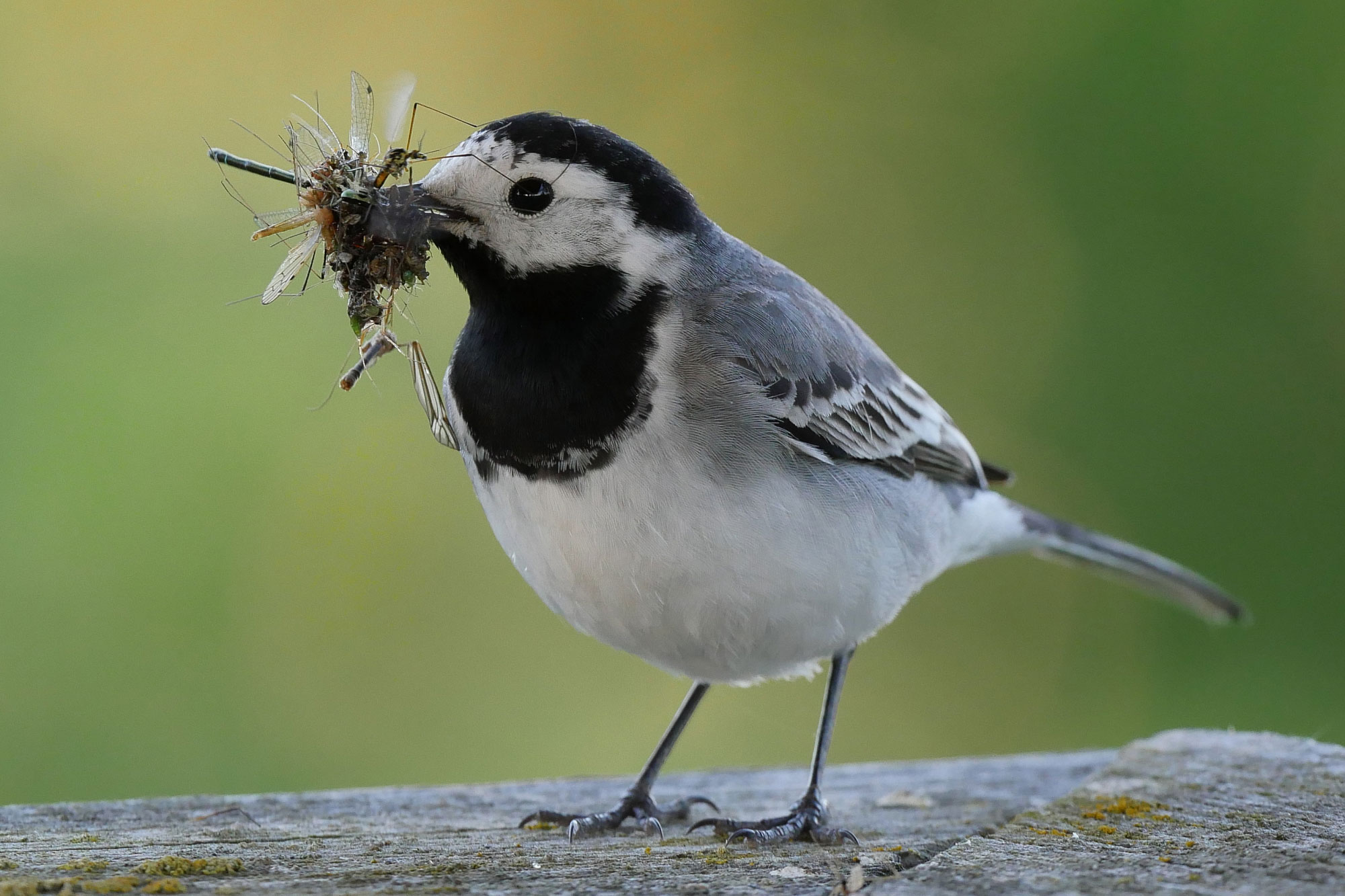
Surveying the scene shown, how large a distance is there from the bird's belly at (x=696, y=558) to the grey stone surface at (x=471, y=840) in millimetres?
523

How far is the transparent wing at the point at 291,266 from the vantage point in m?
2.99

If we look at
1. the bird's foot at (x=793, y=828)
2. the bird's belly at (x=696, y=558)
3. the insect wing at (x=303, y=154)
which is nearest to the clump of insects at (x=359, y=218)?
the insect wing at (x=303, y=154)

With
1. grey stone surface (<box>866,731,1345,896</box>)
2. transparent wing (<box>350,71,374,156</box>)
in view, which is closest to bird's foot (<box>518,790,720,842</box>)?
grey stone surface (<box>866,731,1345,896</box>)

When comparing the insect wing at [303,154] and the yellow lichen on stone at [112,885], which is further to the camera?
the insect wing at [303,154]

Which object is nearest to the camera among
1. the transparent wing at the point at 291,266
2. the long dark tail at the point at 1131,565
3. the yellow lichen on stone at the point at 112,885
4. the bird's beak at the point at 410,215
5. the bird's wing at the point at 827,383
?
the yellow lichen on stone at the point at 112,885

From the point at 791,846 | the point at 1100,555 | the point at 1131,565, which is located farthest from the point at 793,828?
the point at 1131,565

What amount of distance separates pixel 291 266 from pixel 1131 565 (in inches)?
140

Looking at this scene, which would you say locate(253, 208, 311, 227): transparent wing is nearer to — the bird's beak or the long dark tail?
the bird's beak

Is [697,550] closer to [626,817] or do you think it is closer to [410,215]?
[626,817]

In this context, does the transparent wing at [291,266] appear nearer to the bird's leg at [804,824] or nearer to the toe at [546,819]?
the toe at [546,819]

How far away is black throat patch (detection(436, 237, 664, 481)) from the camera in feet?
10.3

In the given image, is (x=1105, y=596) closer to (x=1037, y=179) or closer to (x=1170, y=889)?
(x=1037, y=179)

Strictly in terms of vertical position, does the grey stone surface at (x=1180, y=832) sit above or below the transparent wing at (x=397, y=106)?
below

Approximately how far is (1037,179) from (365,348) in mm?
4921
